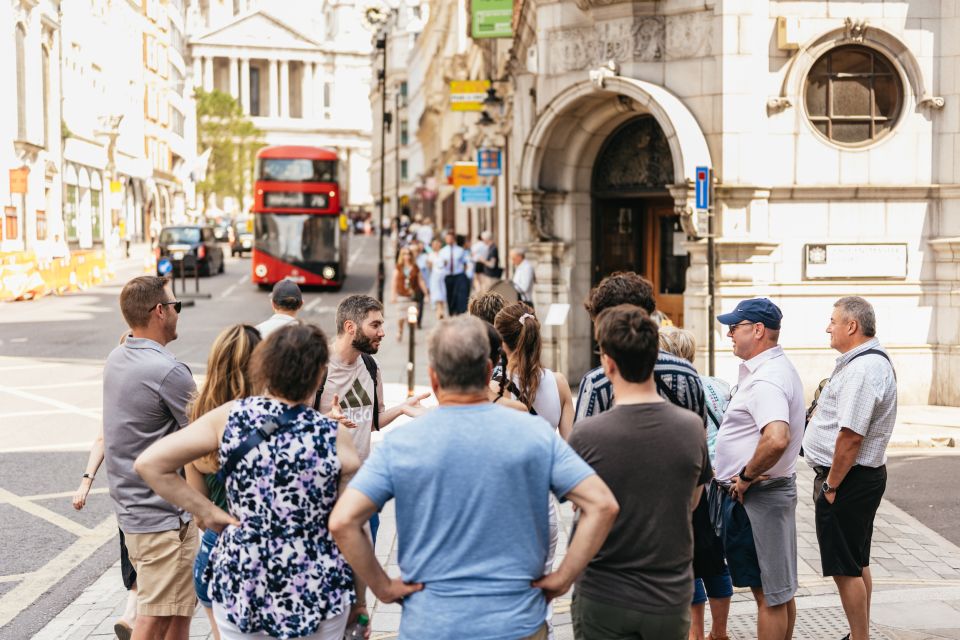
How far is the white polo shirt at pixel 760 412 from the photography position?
551cm

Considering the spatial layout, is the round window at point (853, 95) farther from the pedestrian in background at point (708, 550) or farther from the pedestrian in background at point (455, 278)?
the pedestrian in background at point (455, 278)

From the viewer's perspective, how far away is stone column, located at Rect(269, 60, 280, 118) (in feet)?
458

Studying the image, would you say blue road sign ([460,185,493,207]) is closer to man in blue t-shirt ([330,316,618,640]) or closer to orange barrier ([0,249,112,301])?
orange barrier ([0,249,112,301])

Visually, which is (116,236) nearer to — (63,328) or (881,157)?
(63,328)

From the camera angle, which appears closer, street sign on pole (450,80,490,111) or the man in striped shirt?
the man in striped shirt

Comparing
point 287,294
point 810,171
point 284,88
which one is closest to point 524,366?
point 287,294

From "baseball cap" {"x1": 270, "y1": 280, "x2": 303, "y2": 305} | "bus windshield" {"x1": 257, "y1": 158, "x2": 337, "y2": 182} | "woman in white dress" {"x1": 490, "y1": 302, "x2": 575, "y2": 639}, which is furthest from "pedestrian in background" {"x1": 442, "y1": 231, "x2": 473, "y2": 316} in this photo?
"woman in white dress" {"x1": 490, "y1": 302, "x2": 575, "y2": 639}

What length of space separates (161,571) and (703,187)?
9.36 metres

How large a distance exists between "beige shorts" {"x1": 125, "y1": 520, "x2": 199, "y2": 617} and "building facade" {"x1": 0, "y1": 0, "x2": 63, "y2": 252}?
3667 centimetres

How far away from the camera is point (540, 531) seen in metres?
3.69

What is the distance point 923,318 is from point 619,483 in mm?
11326

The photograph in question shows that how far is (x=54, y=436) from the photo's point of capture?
12797 millimetres

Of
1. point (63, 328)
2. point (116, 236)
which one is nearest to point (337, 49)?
point (116, 236)

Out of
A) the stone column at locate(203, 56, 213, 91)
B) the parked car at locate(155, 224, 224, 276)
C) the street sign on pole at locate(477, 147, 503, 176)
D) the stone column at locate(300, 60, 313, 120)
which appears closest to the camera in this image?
the street sign on pole at locate(477, 147, 503, 176)
